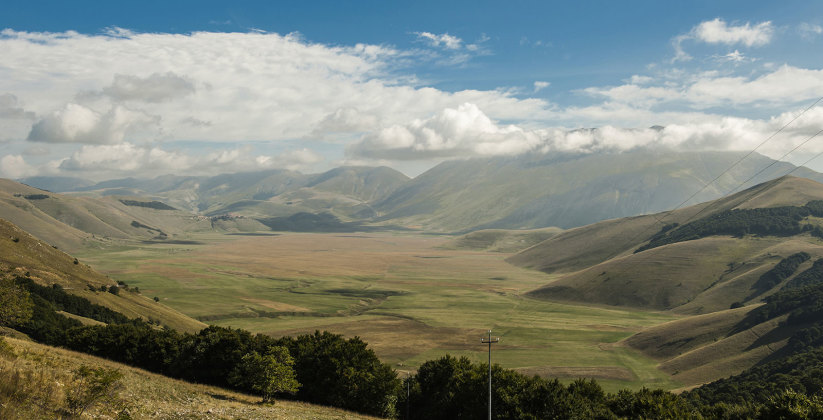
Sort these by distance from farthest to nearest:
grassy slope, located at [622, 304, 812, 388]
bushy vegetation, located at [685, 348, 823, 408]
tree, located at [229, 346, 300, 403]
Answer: grassy slope, located at [622, 304, 812, 388] < bushy vegetation, located at [685, 348, 823, 408] < tree, located at [229, 346, 300, 403]

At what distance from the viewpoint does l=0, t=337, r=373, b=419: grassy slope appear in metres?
29.0

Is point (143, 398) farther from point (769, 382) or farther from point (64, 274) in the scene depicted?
point (64, 274)

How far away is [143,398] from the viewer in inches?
1583

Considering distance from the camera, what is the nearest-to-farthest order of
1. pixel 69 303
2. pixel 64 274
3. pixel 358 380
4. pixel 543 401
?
pixel 543 401, pixel 358 380, pixel 69 303, pixel 64 274

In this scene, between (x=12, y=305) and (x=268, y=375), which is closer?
(x=268, y=375)

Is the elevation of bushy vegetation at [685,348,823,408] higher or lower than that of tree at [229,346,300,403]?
lower

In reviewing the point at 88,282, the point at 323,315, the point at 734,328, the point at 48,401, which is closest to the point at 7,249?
the point at 88,282

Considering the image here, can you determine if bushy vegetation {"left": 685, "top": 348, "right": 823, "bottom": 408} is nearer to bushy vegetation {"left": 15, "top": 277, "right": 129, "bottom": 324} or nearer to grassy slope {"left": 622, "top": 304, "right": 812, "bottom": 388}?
grassy slope {"left": 622, "top": 304, "right": 812, "bottom": 388}

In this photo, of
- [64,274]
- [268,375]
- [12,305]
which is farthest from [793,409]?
[64,274]

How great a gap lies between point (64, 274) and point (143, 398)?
117 m

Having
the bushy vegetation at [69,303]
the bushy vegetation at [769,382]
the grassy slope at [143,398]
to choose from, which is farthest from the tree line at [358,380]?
the bushy vegetation at [69,303]

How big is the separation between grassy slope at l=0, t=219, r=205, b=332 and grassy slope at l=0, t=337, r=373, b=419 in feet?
288

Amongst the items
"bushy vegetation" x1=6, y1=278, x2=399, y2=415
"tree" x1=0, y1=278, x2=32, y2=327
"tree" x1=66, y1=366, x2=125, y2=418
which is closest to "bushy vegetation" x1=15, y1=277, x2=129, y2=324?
"bushy vegetation" x1=6, y1=278, x2=399, y2=415

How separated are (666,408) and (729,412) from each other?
789 centimetres
